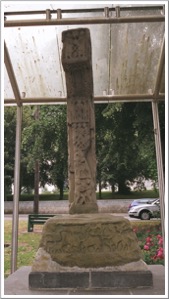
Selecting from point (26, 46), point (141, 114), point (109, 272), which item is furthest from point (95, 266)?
point (141, 114)

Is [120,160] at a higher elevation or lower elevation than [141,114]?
lower

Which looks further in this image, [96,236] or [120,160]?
[120,160]

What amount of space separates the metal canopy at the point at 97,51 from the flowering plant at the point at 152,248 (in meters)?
2.42

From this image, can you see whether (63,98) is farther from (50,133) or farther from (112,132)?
(50,133)

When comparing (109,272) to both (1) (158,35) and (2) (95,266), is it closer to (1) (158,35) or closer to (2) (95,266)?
(2) (95,266)

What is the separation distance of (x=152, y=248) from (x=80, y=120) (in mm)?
4152

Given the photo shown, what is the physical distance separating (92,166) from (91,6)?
81.2 inches

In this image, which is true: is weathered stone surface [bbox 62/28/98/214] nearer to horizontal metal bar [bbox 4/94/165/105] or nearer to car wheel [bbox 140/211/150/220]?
horizontal metal bar [bbox 4/94/165/105]

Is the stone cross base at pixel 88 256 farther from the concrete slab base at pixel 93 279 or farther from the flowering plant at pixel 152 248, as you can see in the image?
the flowering plant at pixel 152 248

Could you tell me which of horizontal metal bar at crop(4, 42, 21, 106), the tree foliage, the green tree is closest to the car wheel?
the tree foliage

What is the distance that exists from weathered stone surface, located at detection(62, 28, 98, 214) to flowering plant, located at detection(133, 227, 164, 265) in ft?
6.02

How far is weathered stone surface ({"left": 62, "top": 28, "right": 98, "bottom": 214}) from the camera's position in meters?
4.10

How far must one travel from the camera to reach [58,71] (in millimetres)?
5914

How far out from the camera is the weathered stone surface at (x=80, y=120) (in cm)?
410
